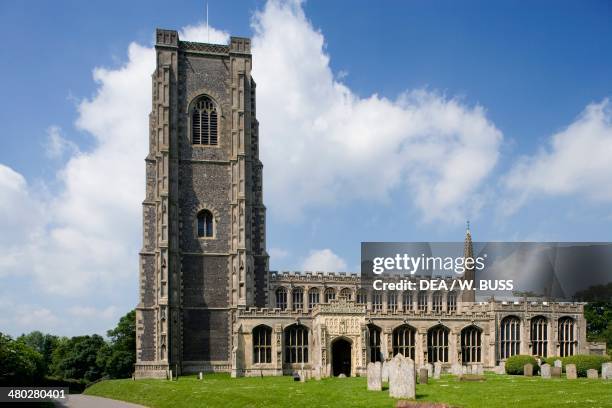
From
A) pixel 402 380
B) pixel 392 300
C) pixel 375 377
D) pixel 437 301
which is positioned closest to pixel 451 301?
pixel 437 301

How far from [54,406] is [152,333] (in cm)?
1619

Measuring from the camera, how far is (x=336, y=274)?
73.8 m

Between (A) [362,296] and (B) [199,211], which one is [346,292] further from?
(B) [199,211]

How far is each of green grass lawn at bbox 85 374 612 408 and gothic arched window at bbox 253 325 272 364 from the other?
31.0 ft

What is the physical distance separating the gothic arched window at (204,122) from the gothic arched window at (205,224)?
19.3ft

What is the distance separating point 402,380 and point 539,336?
3163cm

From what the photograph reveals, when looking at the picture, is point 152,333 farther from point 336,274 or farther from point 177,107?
point 336,274

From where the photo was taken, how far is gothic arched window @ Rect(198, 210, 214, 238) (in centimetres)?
5709

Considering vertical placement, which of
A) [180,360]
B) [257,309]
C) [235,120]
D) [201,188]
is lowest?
[180,360]

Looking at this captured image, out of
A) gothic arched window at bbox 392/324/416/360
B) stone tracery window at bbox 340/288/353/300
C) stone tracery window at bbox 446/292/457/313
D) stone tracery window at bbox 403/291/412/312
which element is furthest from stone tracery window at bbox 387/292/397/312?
gothic arched window at bbox 392/324/416/360

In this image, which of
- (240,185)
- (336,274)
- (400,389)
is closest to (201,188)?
(240,185)

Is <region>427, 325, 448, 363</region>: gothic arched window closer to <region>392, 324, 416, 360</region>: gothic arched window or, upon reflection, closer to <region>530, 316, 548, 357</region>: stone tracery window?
<region>392, 324, 416, 360</region>: gothic arched window

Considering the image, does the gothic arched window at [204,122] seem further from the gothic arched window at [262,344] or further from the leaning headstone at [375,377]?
the leaning headstone at [375,377]

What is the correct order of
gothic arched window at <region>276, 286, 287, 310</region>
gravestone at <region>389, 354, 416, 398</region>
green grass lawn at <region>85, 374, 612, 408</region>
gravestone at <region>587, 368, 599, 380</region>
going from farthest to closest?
gothic arched window at <region>276, 286, 287, 310</region> → gravestone at <region>587, 368, 599, 380</region> → gravestone at <region>389, 354, 416, 398</region> → green grass lawn at <region>85, 374, 612, 408</region>
